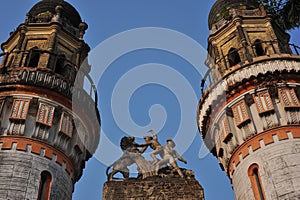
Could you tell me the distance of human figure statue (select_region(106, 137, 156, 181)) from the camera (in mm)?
15925

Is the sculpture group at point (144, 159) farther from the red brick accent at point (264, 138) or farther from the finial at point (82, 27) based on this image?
the finial at point (82, 27)

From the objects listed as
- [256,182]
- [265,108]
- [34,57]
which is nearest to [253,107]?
[265,108]

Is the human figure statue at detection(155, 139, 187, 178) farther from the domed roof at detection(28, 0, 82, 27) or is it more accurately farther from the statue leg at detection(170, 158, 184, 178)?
the domed roof at detection(28, 0, 82, 27)

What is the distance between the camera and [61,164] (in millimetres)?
20000

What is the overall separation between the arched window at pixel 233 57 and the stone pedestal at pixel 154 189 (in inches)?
435

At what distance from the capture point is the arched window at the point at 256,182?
1842 cm

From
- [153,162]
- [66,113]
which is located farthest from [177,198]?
[66,113]

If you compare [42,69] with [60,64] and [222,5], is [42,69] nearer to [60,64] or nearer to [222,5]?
[60,64]

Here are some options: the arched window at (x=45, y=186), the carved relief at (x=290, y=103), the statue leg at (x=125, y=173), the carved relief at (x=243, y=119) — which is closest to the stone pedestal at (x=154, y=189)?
the statue leg at (x=125, y=173)

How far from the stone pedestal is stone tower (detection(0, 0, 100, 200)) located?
4.45 meters

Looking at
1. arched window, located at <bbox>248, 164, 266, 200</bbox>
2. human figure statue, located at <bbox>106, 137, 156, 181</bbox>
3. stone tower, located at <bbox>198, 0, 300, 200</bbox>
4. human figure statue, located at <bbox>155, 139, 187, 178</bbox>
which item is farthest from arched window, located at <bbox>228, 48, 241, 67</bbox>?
human figure statue, located at <bbox>106, 137, 156, 181</bbox>

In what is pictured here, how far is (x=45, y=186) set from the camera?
1883 centimetres

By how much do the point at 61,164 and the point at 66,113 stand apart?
8.13ft

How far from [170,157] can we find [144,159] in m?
0.86
